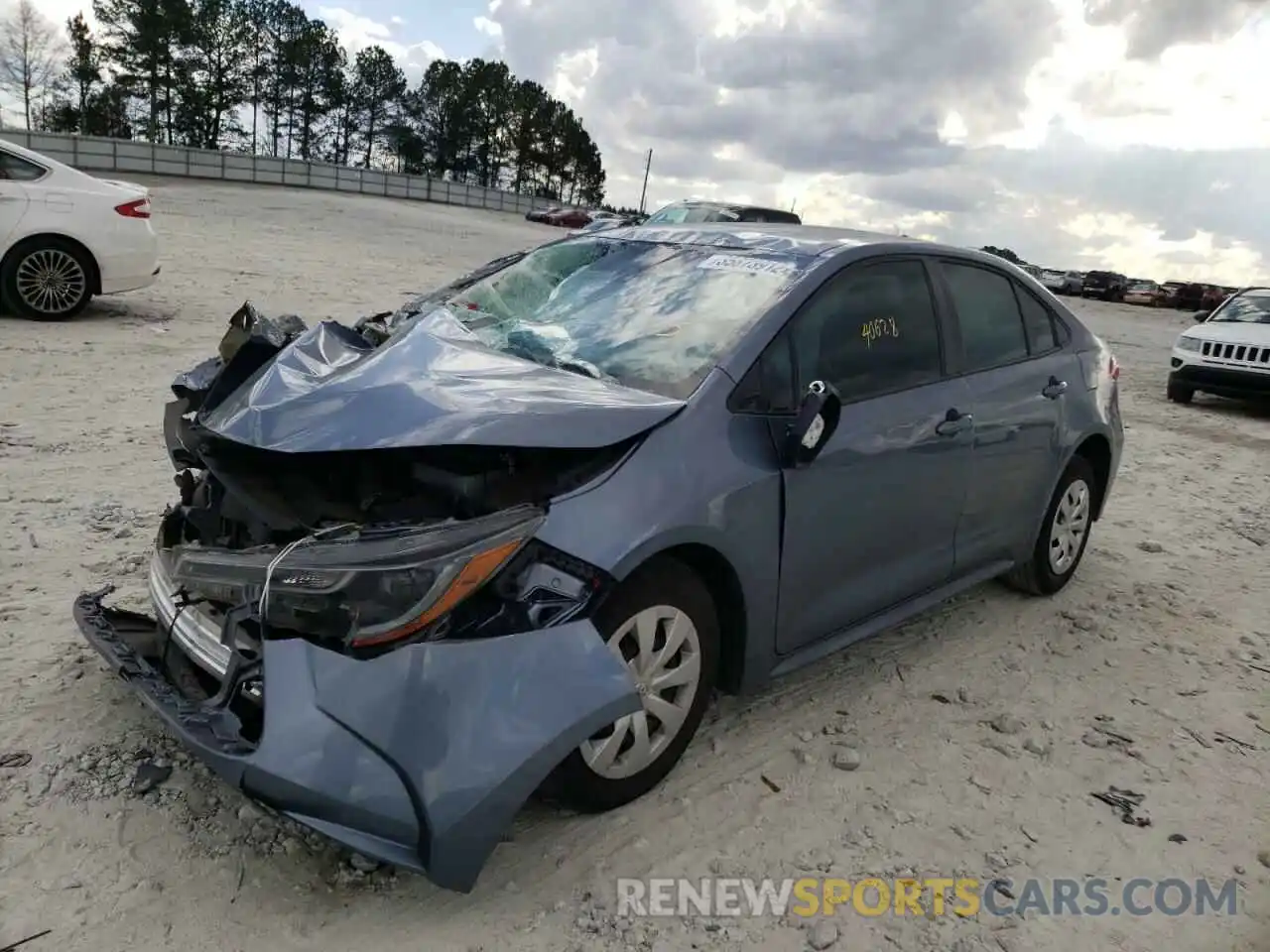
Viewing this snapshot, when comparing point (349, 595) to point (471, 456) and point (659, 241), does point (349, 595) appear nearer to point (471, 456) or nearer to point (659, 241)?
point (471, 456)

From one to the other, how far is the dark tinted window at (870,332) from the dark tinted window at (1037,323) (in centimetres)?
82

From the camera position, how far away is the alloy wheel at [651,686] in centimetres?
264

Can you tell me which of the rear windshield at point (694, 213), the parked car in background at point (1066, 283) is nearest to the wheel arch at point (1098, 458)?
the rear windshield at point (694, 213)

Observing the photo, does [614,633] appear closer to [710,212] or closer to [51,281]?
[51,281]

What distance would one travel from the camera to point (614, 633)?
2566 mm

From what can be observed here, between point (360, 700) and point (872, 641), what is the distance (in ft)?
8.28

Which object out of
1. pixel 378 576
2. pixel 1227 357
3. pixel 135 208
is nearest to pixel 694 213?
pixel 1227 357

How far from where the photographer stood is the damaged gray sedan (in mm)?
2236

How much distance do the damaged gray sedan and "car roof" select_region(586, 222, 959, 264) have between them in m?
0.02

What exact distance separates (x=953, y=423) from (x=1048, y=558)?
135cm

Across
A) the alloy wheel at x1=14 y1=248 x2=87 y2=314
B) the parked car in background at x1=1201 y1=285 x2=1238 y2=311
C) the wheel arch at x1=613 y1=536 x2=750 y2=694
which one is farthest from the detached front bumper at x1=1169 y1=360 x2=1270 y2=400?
the parked car in background at x1=1201 y1=285 x2=1238 y2=311

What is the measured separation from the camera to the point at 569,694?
2.33 metres

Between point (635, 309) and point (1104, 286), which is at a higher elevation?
point (1104, 286)

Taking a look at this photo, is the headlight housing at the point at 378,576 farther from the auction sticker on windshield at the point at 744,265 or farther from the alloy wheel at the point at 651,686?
the auction sticker on windshield at the point at 744,265
